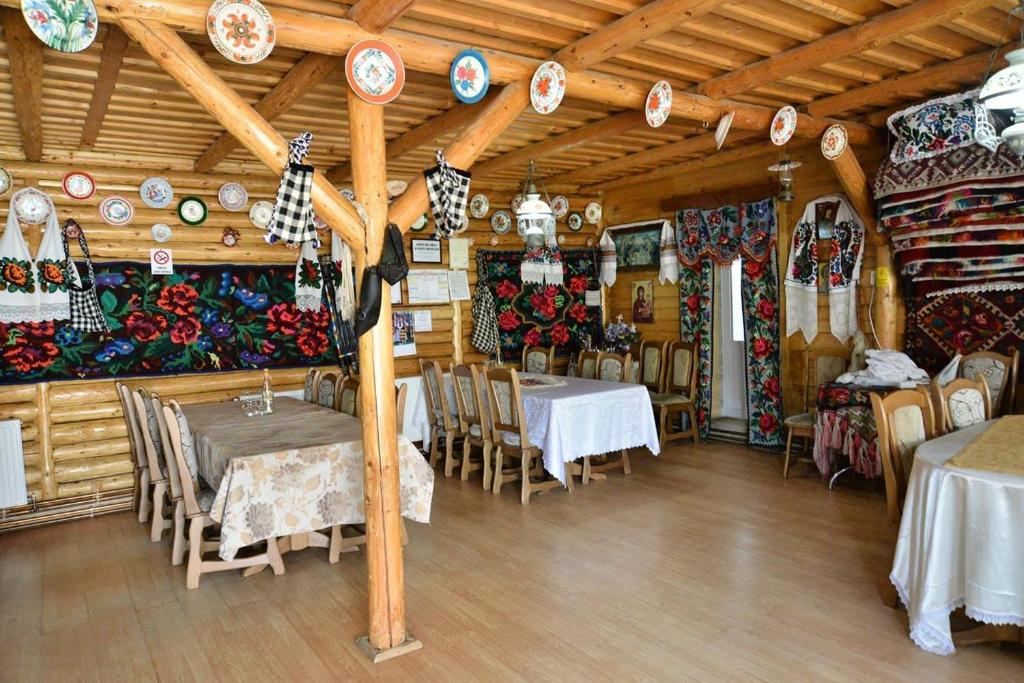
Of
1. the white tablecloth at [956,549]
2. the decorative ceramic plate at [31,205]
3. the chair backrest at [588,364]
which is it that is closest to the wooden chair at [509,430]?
the chair backrest at [588,364]

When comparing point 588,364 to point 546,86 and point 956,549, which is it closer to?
point 546,86

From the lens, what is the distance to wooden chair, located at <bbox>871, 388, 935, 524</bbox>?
10.4 feet

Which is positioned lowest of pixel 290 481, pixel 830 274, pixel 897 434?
pixel 290 481

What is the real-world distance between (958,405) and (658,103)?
2357 millimetres

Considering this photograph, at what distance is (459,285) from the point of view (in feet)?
24.1

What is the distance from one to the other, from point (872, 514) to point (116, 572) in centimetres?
461

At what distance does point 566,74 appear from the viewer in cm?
386

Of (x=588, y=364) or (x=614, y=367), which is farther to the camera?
(x=588, y=364)

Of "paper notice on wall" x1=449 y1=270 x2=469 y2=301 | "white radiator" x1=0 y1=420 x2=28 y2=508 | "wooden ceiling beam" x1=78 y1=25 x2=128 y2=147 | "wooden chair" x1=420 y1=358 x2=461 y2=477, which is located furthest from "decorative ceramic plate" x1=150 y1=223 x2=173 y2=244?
"paper notice on wall" x1=449 y1=270 x2=469 y2=301

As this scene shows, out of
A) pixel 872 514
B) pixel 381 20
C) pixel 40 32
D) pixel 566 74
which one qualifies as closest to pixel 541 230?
pixel 566 74

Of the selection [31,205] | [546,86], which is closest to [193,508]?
[546,86]

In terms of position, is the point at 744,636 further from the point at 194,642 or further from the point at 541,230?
the point at 541,230

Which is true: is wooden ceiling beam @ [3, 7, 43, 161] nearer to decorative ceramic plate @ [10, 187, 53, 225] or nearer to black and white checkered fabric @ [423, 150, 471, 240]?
decorative ceramic plate @ [10, 187, 53, 225]

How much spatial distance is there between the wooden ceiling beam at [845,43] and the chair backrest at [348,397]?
3.03 meters
